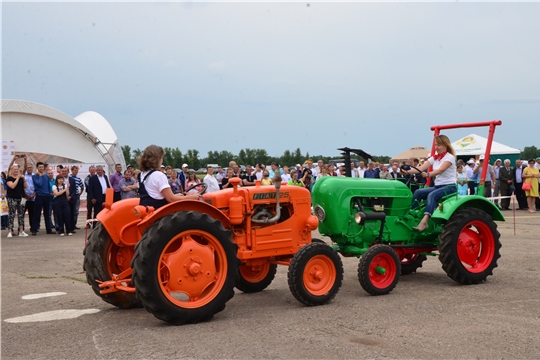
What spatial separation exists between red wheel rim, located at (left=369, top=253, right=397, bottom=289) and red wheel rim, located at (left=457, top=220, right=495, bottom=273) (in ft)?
3.97

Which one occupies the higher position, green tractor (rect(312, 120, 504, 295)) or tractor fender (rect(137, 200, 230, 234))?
tractor fender (rect(137, 200, 230, 234))

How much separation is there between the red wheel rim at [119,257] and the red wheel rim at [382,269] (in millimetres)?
2736

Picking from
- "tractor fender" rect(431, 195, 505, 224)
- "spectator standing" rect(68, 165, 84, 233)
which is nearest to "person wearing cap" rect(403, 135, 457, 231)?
"tractor fender" rect(431, 195, 505, 224)

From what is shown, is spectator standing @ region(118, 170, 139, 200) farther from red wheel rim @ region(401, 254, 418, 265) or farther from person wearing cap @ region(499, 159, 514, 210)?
person wearing cap @ region(499, 159, 514, 210)

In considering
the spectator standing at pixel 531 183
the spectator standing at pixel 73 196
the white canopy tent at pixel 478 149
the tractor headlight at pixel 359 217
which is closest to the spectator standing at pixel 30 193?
the spectator standing at pixel 73 196

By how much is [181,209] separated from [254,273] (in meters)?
1.81

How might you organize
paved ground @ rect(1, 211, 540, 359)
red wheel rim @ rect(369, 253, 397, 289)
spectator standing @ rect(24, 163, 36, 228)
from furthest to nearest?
1. spectator standing @ rect(24, 163, 36, 228)
2. red wheel rim @ rect(369, 253, 397, 289)
3. paved ground @ rect(1, 211, 540, 359)

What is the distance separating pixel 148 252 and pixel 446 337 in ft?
9.01

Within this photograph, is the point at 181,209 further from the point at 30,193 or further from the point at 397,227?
the point at 30,193

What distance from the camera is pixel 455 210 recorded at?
811 cm

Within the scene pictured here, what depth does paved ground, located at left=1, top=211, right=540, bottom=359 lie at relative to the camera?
501cm

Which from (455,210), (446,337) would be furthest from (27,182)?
(446,337)

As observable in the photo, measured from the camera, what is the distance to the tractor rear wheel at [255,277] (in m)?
7.63

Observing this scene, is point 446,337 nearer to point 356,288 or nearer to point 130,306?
point 356,288
